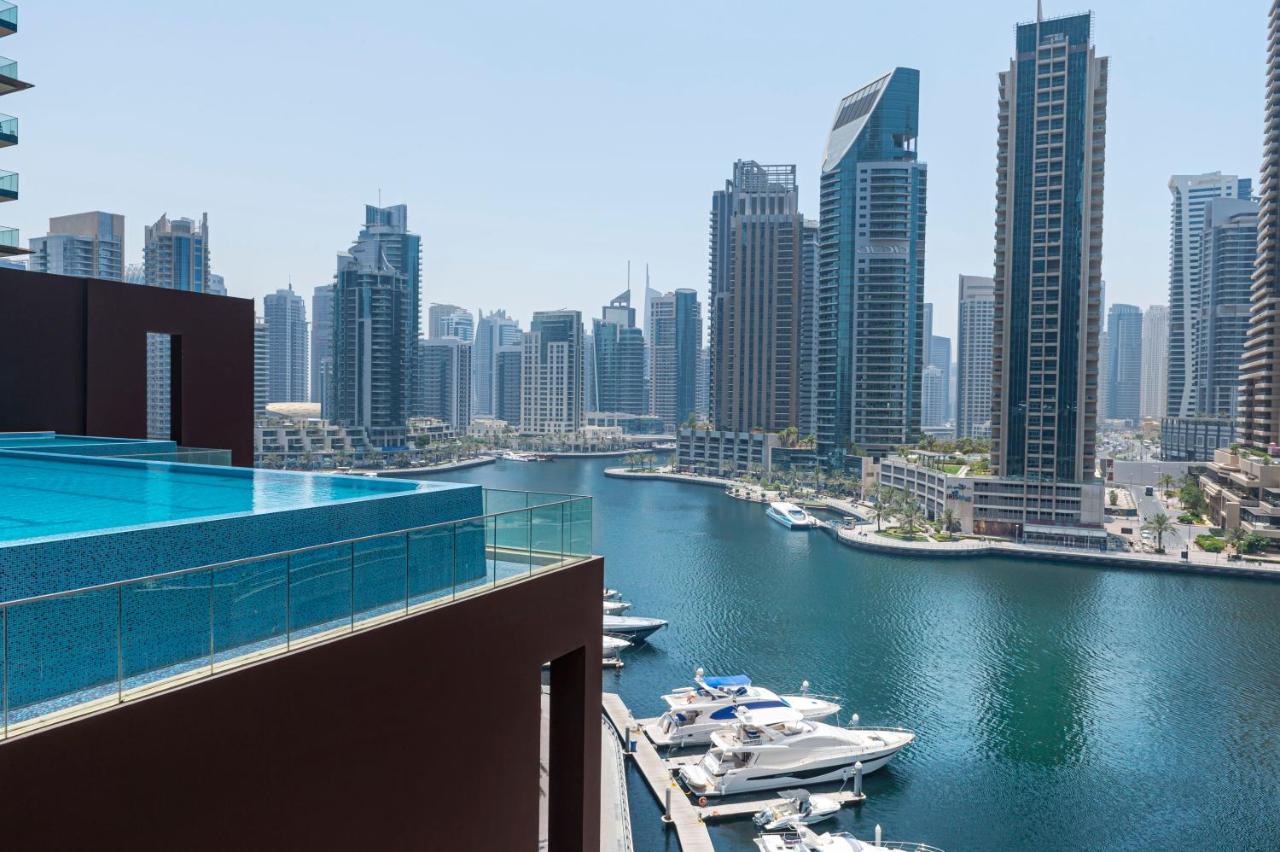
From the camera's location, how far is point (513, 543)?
5.99m

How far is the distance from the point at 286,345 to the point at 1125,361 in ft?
544

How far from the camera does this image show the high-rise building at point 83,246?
8119cm

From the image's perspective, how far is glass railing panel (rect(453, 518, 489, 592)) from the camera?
543cm

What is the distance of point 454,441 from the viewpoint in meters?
105

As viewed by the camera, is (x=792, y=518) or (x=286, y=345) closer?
(x=792, y=518)

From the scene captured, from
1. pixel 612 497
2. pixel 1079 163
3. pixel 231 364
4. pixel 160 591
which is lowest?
pixel 612 497

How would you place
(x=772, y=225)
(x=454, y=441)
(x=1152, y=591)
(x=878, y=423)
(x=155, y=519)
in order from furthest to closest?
(x=454, y=441), (x=772, y=225), (x=878, y=423), (x=1152, y=591), (x=155, y=519)

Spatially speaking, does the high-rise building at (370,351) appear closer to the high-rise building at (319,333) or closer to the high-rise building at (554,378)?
the high-rise building at (554,378)

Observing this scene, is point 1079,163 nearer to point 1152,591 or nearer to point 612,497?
point 1152,591

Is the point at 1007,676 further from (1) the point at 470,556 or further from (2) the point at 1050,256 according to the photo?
(2) the point at 1050,256

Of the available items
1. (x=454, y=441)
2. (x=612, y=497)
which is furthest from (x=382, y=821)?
(x=454, y=441)

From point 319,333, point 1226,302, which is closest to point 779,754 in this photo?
point 1226,302

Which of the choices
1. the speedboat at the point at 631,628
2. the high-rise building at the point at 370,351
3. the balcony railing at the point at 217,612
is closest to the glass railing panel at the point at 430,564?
the balcony railing at the point at 217,612

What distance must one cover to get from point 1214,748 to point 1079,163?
39.0 metres
